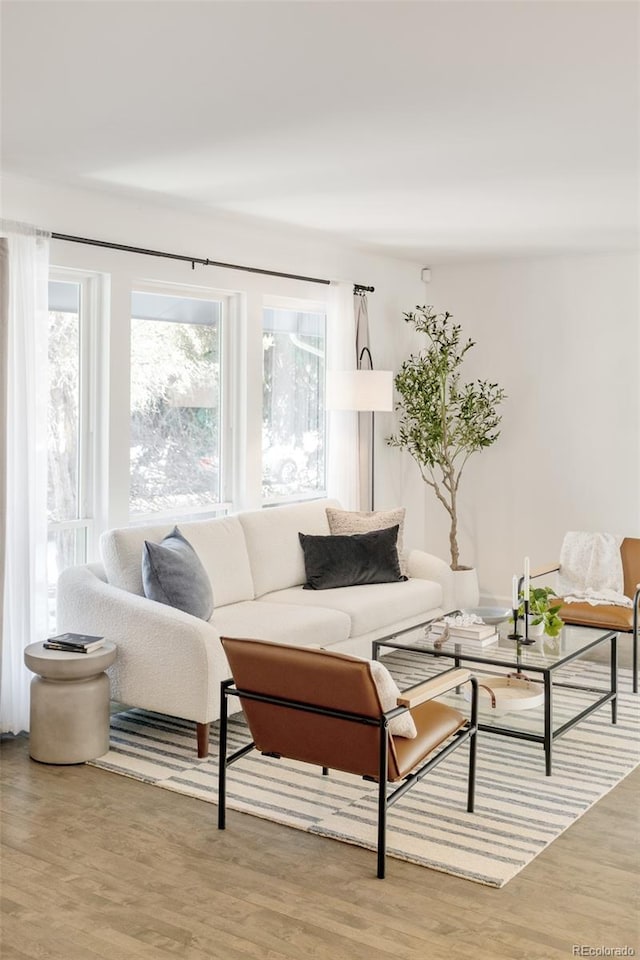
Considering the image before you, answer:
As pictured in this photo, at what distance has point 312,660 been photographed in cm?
335

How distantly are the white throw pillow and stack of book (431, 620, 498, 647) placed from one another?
3.95ft

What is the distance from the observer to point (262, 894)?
10.5ft

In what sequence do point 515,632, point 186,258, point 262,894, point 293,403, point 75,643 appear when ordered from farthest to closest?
1. point 293,403
2. point 186,258
3. point 515,632
4. point 75,643
5. point 262,894

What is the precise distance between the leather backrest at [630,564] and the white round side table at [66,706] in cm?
329

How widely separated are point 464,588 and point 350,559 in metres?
1.36

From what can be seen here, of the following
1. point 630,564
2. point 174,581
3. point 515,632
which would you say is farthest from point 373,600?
point 630,564

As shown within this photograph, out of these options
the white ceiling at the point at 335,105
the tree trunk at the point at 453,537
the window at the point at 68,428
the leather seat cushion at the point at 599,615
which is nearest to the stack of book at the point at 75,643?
the window at the point at 68,428

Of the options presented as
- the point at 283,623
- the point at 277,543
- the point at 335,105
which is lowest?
the point at 283,623

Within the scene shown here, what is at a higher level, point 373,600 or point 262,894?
point 373,600

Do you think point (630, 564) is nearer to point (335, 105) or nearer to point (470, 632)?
point (470, 632)

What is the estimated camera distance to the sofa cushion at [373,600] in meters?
5.55

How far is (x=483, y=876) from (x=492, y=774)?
99 cm

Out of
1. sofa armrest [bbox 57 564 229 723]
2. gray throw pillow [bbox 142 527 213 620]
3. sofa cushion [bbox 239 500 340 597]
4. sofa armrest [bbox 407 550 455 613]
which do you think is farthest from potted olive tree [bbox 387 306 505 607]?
sofa armrest [bbox 57 564 229 723]

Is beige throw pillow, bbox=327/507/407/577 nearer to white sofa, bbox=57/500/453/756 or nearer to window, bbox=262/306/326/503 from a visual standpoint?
white sofa, bbox=57/500/453/756
